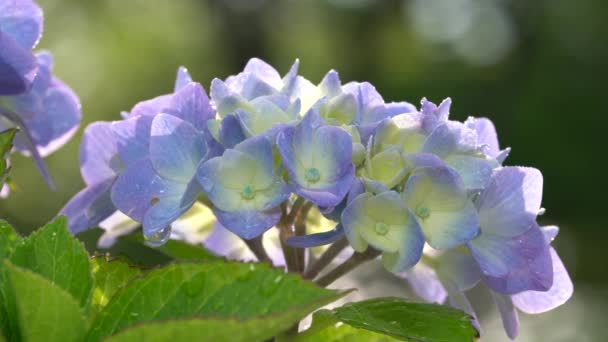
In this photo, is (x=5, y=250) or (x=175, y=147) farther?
(x=175, y=147)

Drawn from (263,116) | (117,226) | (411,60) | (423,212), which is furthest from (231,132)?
(411,60)

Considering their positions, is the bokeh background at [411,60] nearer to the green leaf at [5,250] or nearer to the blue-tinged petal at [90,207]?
the blue-tinged petal at [90,207]

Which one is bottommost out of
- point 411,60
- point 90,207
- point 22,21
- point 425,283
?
point 411,60

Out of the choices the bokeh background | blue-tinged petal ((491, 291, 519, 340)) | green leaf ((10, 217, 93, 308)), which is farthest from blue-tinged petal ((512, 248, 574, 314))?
the bokeh background

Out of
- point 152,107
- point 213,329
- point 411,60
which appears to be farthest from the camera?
point 411,60

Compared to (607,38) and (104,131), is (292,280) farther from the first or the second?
(607,38)

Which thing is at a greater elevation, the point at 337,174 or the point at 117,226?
the point at 337,174

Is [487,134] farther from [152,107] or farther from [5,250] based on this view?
[5,250]
